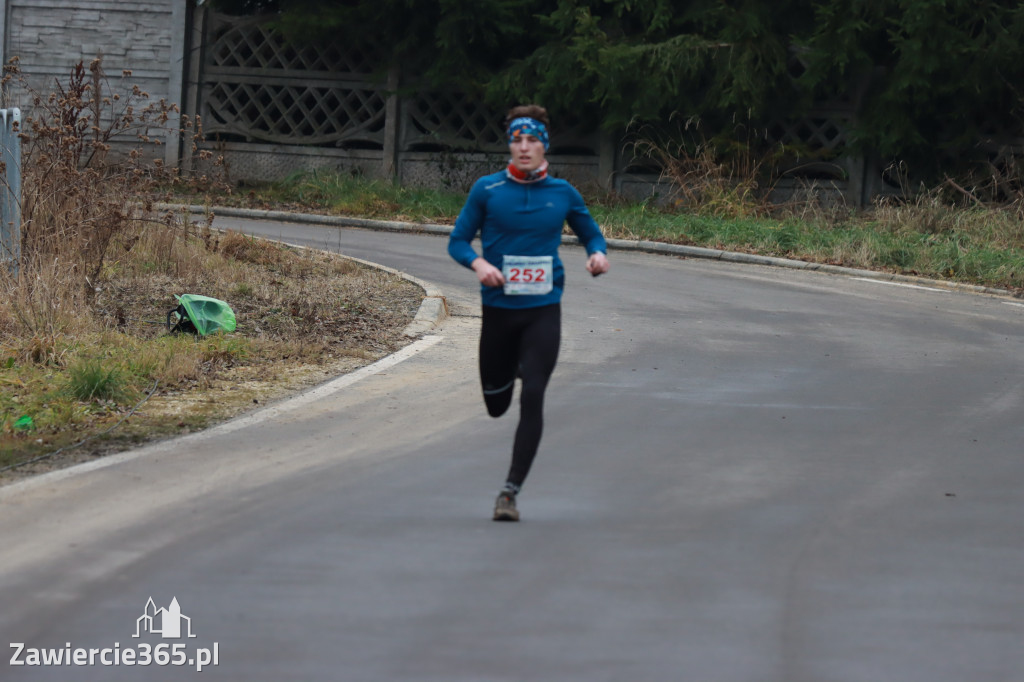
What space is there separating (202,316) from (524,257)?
501 centimetres

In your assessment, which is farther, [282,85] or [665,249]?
[282,85]

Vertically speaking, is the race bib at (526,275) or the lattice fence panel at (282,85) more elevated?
the lattice fence panel at (282,85)

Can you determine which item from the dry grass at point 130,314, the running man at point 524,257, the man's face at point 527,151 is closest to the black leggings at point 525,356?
the running man at point 524,257

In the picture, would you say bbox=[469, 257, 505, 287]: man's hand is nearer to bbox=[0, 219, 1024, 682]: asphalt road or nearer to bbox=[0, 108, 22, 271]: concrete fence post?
bbox=[0, 219, 1024, 682]: asphalt road

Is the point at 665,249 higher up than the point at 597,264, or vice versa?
the point at 597,264

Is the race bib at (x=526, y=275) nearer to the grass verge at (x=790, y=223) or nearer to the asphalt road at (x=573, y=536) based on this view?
the asphalt road at (x=573, y=536)

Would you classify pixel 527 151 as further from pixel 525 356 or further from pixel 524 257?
pixel 525 356

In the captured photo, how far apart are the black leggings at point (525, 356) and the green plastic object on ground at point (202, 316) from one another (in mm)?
4497

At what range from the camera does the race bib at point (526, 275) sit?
669 centimetres

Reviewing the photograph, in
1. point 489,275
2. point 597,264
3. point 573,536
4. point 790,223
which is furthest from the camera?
point 790,223

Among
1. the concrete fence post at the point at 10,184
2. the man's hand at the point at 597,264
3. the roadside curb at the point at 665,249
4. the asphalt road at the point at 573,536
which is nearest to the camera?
the asphalt road at the point at 573,536

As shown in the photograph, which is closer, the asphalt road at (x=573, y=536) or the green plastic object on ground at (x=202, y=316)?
the asphalt road at (x=573, y=536)

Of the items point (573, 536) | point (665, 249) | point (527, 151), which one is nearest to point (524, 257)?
point (527, 151)

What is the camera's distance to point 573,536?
6.19 m
